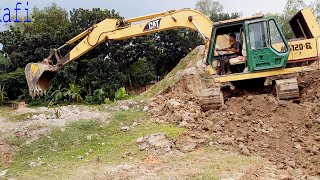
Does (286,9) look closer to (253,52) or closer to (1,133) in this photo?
(253,52)

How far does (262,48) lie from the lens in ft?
28.5

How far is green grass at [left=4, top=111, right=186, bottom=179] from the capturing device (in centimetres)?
688

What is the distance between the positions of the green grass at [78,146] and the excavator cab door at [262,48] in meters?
2.24

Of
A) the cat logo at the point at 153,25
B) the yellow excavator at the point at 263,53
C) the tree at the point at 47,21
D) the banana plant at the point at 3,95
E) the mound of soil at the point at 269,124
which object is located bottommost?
the banana plant at the point at 3,95

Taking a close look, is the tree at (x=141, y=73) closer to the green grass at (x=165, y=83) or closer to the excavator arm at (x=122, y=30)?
the green grass at (x=165, y=83)

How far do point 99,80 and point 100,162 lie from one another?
1700 cm

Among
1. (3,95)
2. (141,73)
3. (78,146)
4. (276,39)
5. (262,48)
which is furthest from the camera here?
(141,73)

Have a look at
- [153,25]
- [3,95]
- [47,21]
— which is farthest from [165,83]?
[47,21]

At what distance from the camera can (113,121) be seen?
9617mm

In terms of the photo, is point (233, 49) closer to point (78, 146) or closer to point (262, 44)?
point (262, 44)

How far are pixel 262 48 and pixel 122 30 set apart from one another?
4.27 metres

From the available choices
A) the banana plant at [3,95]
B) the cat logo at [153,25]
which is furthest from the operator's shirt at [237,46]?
the banana plant at [3,95]

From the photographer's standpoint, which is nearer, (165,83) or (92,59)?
(165,83)

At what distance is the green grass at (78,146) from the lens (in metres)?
6.88
